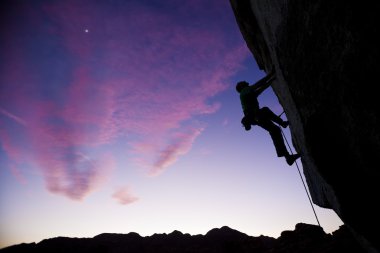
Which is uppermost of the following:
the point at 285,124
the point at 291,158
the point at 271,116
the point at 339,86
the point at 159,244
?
the point at 159,244

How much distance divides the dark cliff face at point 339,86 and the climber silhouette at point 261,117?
2.28 m

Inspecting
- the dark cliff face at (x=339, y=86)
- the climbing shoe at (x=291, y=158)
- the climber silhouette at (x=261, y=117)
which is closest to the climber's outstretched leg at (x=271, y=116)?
the climber silhouette at (x=261, y=117)

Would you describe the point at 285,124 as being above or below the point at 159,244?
below

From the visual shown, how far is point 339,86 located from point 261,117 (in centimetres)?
412

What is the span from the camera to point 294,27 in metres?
3.93

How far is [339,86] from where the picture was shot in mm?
3312

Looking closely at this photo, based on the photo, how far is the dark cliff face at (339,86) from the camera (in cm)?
276

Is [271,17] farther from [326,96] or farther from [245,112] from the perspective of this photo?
[245,112]

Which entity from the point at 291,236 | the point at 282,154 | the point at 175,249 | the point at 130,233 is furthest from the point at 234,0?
the point at 130,233

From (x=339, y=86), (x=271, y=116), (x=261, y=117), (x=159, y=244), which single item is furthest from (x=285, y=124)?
(x=159, y=244)

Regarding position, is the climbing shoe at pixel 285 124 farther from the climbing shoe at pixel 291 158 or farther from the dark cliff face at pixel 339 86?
the dark cliff face at pixel 339 86

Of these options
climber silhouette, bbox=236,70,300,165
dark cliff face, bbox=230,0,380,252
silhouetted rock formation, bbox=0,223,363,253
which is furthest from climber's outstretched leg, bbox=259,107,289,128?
silhouetted rock formation, bbox=0,223,363,253

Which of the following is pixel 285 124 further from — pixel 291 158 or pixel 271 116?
pixel 291 158

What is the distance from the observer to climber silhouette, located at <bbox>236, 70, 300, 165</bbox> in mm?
7277
